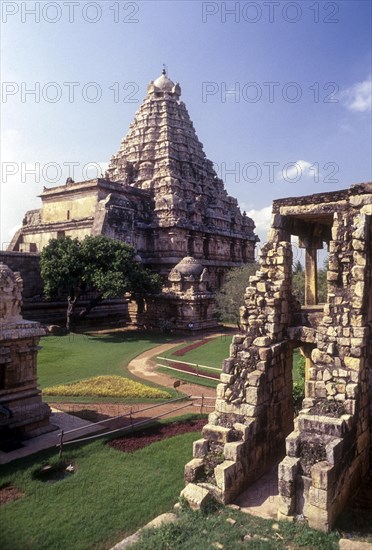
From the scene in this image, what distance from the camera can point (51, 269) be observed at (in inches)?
946

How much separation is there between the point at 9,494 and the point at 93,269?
1763cm

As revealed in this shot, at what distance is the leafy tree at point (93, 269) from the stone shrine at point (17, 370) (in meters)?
12.9

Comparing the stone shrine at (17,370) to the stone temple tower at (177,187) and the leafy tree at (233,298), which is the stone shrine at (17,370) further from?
the stone temple tower at (177,187)

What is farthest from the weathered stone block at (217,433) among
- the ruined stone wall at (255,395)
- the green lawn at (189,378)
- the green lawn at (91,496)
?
the green lawn at (189,378)

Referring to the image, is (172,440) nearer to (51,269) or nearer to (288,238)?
Result: (288,238)

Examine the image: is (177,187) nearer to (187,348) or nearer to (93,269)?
(93,269)

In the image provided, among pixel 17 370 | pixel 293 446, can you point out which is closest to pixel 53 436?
pixel 17 370

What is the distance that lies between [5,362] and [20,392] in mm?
927

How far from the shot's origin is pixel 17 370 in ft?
33.9

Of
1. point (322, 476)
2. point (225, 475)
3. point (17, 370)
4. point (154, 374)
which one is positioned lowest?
point (154, 374)

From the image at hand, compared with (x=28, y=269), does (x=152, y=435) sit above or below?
below

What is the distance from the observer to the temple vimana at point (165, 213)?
90.3 feet

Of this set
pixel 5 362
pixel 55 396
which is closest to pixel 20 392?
pixel 5 362

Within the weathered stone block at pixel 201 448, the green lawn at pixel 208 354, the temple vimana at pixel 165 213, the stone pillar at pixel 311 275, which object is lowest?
the green lawn at pixel 208 354
